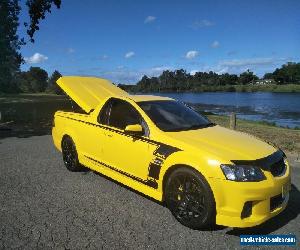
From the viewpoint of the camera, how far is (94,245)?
4426 mm

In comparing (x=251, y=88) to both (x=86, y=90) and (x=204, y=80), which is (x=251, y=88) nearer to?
(x=204, y=80)

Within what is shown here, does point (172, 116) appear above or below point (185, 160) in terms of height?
above

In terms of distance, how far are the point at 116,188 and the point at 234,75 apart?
543 feet

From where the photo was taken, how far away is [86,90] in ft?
28.7

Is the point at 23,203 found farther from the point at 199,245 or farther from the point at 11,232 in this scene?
the point at 199,245

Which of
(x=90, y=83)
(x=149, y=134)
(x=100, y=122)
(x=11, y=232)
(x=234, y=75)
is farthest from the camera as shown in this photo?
(x=234, y=75)

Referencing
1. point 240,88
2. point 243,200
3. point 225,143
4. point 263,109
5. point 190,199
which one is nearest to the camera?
point 243,200

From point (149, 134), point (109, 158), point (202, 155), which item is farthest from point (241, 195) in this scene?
point (109, 158)

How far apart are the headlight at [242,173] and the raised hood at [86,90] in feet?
11.9

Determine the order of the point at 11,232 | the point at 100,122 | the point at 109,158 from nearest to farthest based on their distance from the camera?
1. the point at 11,232
2. the point at 109,158
3. the point at 100,122

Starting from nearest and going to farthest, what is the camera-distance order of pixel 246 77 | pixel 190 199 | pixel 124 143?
pixel 190 199 → pixel 124 143 → pixel 246 77

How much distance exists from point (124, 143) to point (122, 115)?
0.66m

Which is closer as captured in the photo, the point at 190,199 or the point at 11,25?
the point at 190,199

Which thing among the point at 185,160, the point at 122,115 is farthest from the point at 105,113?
the point at 185,160
